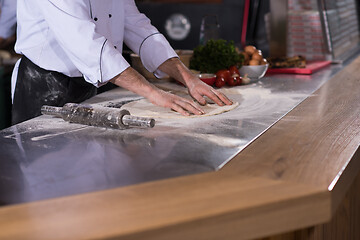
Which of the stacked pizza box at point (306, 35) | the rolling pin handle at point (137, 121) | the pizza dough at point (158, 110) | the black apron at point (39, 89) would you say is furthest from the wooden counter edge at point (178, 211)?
the stacked pizza box at point (306, 35)

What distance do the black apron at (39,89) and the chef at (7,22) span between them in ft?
4.11

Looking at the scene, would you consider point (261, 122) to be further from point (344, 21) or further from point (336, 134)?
point (344, 21)

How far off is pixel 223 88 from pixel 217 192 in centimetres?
134

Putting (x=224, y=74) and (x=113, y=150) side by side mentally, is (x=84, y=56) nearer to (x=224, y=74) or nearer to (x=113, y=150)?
(x=113, y=150)

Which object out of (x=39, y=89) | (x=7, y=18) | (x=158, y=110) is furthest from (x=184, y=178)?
(x=7, y=18)

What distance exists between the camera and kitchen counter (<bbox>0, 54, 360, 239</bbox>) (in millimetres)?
967

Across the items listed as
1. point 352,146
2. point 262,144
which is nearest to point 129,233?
point 262,144

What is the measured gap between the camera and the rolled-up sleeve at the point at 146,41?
7.24ft

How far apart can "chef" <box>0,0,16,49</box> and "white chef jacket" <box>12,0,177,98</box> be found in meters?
1.23

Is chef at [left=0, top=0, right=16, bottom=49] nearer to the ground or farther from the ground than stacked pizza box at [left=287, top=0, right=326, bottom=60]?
farther from the ground

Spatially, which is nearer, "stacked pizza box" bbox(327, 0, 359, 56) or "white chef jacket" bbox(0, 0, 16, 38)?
"white chef jacket" bbox(0, 0, 16, 38)

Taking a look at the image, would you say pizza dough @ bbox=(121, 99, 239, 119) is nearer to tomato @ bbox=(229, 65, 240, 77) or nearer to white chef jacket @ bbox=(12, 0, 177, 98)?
white chef jacket @ bbox=(12, 0, 177, 98)

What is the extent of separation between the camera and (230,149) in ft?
4.54

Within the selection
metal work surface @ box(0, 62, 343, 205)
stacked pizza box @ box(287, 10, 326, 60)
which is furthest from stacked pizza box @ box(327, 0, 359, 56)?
metal work surface @ box(0, 62, 343, 205)
